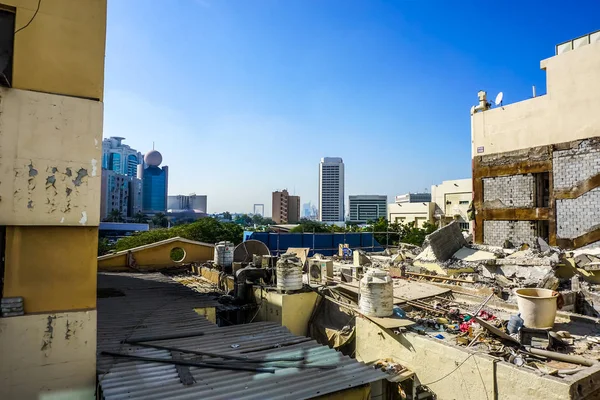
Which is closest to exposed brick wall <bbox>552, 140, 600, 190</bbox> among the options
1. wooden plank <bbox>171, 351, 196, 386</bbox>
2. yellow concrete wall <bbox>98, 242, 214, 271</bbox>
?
yellow concrete wall <bbox>98, 242, 214, 271</bbox>

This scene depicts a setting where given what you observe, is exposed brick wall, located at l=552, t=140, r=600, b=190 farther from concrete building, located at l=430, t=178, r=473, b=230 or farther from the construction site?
concrete building, located at l=430, t=178, r=473, b=230

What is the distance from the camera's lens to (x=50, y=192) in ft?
14.7

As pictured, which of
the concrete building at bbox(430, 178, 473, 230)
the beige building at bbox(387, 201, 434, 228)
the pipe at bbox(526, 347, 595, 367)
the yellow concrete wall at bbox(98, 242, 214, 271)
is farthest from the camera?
the beige building at bbox(387, 201, 434, 228)

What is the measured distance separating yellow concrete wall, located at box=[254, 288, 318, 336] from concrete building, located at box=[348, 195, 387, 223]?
492 ft

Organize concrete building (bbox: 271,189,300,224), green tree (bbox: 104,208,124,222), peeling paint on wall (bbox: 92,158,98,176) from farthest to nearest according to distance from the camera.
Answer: concrete building (bbox: 271,189,300,224) → green tree (bbox: 104,208,124,222) → peeling paint on wall (bbox: 92,158,98,176)

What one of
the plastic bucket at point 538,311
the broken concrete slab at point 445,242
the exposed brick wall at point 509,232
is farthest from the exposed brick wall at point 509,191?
the plastic bucket at point 538,311

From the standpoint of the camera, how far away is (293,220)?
14450 centimetres

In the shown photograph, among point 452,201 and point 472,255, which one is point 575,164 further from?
point 452,201

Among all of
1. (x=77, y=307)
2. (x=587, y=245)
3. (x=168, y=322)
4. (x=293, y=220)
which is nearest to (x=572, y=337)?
(x=168, y=322)

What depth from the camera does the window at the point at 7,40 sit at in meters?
4.42

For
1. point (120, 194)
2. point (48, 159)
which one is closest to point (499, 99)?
point (48, 159)

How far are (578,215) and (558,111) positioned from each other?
191 inches

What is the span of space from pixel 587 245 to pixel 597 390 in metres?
12.8

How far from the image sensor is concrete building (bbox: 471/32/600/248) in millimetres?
15961
